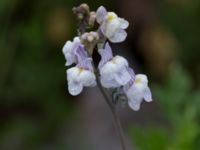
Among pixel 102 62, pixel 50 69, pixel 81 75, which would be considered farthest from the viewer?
pixel 50 69

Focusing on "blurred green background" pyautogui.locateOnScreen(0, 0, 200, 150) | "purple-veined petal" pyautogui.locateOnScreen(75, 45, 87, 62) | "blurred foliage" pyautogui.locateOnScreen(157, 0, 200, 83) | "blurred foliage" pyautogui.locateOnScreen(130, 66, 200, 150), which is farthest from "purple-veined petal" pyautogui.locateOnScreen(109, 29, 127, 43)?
"blurred foliage" pyautogui.locateOnScreen(157, 0, 200, 83)

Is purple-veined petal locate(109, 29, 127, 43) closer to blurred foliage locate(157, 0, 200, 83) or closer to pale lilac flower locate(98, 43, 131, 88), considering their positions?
pale lilac flower locate(98, 43, 131, 88)

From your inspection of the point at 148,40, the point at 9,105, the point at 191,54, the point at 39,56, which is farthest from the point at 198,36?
the point at 9,105

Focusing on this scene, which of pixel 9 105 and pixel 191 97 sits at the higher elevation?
pixel 9 105

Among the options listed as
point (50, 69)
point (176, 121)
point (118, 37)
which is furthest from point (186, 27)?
point (118, 37)

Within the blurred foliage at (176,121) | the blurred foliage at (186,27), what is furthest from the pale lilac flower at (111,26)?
the blurred foliage at (186,27)

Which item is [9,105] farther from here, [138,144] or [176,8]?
[138,144]

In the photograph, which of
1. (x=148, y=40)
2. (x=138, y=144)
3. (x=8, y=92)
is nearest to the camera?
(x=138, y=144)

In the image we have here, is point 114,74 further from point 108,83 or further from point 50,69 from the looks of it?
point 50,69
